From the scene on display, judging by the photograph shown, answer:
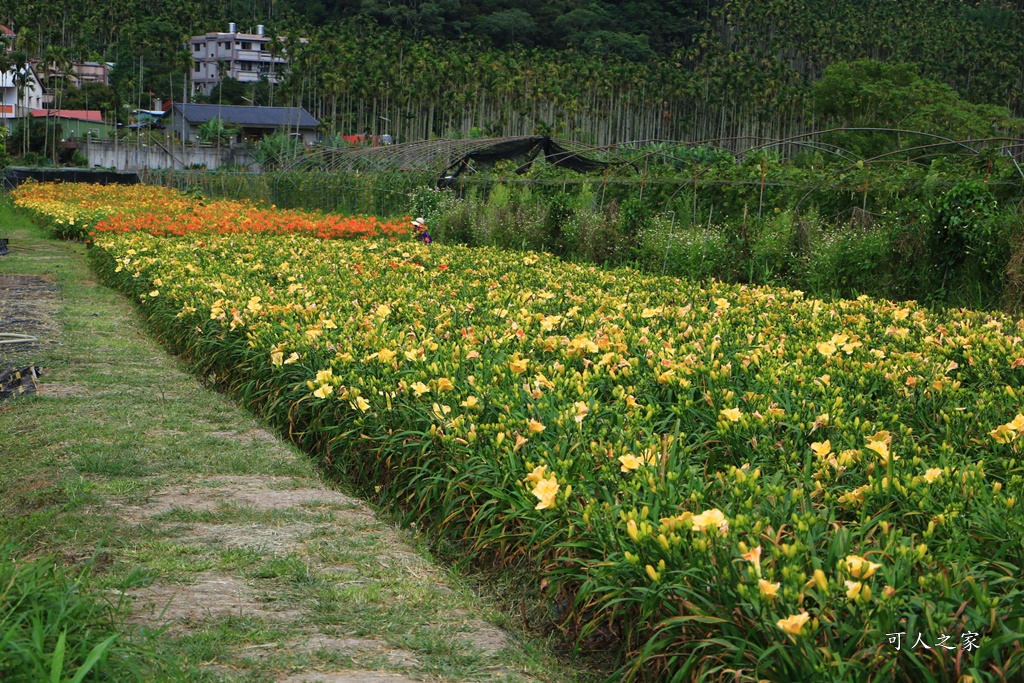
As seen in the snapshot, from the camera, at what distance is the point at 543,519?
3.71 meters

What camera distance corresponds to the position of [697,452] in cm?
437

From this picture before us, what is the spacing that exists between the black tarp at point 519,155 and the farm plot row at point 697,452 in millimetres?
15034

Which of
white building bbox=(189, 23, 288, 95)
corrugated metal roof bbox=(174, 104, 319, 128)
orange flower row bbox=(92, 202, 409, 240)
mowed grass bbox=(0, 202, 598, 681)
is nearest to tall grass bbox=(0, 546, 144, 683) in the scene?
mowed grass bbox=(0, 202, 598, 681)

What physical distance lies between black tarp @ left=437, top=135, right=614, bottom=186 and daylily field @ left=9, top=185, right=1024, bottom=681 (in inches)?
576

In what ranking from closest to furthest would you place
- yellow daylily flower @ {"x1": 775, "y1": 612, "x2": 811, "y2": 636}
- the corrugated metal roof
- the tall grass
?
the tall grass < yellow daylily flower @ {"x1": 775, "y1": 612, "x2": 811, "y2": 636} < the corrugated metal roof

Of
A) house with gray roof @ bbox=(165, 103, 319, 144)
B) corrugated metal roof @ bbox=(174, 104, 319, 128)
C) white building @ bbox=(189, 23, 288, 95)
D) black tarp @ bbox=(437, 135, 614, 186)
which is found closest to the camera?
black tarp @ bbox=(437, 135, 614, 186)

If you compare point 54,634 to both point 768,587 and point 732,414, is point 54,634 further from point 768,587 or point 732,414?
point 732,414

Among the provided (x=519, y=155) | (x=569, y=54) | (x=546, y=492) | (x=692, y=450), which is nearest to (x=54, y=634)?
(x=546, y=492)

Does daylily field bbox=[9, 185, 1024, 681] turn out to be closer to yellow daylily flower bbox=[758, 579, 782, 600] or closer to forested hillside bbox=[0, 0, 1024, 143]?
yellow daylily flower bbox=[758, 579, 782, 600]

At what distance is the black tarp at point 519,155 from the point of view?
2273 cm

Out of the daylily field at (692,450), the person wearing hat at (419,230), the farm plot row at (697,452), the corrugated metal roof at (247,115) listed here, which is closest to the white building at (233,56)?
the corrugated metal roof at (247,115)

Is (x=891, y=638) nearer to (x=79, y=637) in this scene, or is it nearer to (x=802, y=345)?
(x=79, y=637)

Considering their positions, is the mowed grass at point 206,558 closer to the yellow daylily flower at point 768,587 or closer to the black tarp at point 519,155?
the yellow daylily flower at point 768,587

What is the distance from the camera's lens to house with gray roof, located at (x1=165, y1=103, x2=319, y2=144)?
72125mm
